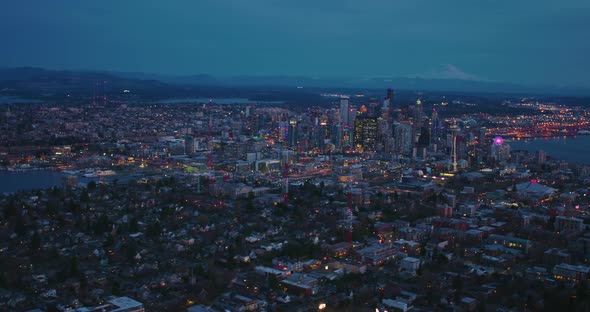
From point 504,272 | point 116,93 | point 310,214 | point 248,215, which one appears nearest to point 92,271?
point 248,215

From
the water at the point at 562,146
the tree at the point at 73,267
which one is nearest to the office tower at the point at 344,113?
the water at the point at 562,146

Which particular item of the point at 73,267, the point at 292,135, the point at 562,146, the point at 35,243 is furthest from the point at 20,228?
the point at 562,146

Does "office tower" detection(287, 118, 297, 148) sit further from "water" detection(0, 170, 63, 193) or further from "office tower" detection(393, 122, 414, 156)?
"water" detection(0, 170, 63, 193)

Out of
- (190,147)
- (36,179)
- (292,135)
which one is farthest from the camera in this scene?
(292,135)

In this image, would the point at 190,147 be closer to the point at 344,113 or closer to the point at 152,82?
the point at 344,113

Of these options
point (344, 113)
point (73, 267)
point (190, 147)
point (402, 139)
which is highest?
point (344, 113)

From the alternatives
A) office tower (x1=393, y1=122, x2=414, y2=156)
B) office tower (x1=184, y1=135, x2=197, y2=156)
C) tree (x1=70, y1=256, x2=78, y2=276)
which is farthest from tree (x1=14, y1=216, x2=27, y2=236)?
office tower (x1=393, y1=122, x2=414, y2=156)
